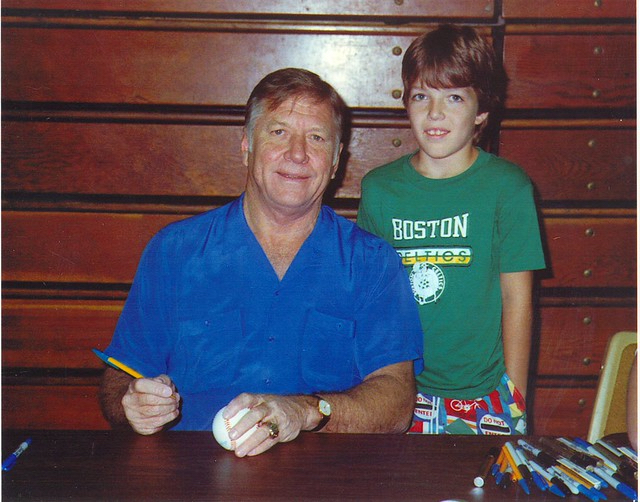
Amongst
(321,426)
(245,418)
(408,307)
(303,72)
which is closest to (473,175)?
(408,307)

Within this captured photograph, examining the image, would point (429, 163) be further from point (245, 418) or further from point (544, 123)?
point (245, 418)

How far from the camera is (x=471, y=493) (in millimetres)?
962

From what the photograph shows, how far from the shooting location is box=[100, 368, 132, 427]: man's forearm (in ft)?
4.84

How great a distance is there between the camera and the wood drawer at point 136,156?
7.24 ft

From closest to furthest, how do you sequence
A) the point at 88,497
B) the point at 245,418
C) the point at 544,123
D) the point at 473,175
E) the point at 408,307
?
the point at 88,497, the point at 245,418, the point at 408,307, the point at 473,175, the point at 544,123

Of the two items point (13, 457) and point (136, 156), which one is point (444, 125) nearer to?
point (136, 156)

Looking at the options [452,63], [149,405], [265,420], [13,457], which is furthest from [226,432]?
[452,63]

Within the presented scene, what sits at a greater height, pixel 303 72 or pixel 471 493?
pixel 303 72

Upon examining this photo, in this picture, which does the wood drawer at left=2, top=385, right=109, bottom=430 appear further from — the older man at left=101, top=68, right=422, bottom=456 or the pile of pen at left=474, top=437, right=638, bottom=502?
Result: the pile of pen at left=474, top=437, right=638, bottom=502

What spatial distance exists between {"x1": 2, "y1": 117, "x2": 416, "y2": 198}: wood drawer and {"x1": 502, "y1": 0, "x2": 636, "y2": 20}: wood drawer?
0.53m

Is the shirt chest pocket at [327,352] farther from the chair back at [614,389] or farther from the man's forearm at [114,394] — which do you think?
the chair back at [614,389]

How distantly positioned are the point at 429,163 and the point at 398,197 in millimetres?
139

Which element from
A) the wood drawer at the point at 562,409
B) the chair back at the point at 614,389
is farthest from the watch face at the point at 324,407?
the wood drawer at the point at 562,409

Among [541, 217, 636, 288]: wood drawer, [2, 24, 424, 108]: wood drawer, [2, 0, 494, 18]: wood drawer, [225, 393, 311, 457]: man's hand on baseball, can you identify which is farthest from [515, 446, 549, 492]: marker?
[2, 0, 494, 18]: wood drawer
